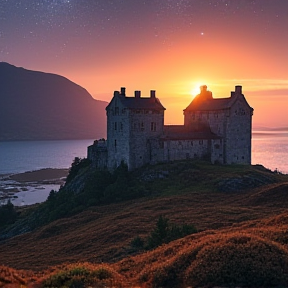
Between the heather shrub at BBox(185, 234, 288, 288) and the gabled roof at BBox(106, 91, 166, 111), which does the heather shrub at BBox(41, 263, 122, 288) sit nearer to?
the heather shrub at BBox(185, 234, 288, 288)

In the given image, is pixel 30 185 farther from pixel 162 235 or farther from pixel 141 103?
pixel 162 235

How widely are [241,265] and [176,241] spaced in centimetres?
891

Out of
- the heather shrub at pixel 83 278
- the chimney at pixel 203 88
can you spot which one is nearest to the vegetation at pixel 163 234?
the heather shrub at pixel 83 278

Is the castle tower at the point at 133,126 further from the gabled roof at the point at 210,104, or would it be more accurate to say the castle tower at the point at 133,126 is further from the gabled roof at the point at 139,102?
the gabled roof at the point at 210,104

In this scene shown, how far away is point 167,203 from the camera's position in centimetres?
4859

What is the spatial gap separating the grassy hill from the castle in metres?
2.89

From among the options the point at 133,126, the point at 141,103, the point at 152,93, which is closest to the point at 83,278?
the point at 133,126

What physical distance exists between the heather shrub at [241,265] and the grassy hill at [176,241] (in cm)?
4

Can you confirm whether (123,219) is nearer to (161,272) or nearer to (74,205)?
(74,205)

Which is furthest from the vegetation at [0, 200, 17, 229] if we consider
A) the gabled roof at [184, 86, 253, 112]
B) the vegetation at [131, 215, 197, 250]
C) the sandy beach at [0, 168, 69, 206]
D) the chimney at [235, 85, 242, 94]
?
the vegetation at [131, 215, 197, 250]

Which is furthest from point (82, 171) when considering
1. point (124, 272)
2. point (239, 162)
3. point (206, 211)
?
point (124, 272)

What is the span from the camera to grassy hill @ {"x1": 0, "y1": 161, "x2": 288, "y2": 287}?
18797mm

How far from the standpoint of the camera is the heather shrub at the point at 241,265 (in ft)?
57.5

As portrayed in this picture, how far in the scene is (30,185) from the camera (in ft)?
483
